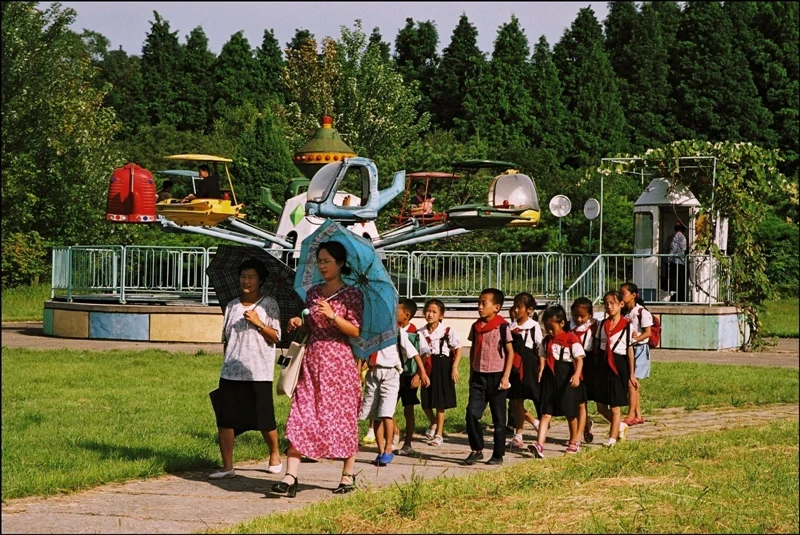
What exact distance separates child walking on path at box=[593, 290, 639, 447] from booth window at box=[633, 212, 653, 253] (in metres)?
15.4

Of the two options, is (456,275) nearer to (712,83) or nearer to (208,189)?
(208,189)

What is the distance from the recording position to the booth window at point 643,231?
26859mm

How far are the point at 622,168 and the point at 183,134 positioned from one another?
22.9m

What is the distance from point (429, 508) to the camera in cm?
773

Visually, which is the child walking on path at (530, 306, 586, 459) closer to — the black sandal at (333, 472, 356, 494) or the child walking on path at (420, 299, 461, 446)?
the child walking on path at (420, 299, 461, 446)

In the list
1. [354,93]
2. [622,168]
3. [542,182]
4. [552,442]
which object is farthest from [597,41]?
[552,442]

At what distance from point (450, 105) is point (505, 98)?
2123 millimetres

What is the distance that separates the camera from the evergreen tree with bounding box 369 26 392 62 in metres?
40.4

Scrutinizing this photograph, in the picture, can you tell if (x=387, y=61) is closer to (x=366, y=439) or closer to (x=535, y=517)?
(x=366, y=439)

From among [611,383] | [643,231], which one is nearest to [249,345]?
[611,383]

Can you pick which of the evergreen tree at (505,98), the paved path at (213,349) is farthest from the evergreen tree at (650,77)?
Result: the paved path at (213,349)

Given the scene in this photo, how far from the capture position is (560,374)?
36.9 feet

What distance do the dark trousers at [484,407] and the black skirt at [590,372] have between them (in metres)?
1.50

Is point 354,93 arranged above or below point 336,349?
above
